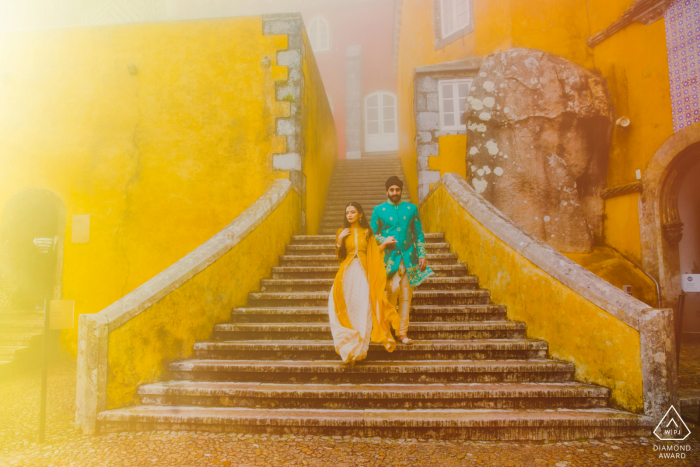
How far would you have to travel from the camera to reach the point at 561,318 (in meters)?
3.58

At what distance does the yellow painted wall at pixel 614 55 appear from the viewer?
686 cm

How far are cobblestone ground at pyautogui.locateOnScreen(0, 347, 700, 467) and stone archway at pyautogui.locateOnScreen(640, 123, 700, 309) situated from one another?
179 inches

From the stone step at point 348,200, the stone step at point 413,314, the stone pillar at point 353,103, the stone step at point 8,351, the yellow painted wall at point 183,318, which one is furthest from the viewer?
the stone pillar at point 353,103

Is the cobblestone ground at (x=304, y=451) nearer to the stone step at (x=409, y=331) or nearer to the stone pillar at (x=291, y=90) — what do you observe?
the stone step at (x=409, y=331)

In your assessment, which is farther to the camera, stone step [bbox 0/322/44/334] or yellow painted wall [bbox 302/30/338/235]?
yellow painted wall [bbox 302/30/338/235]

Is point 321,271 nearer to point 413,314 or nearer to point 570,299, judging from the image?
point 413,314

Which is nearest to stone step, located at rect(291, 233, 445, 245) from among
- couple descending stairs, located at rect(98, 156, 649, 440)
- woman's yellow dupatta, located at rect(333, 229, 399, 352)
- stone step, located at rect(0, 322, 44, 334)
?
couple descending stairs, located at rect(98, 156, 649, 440)

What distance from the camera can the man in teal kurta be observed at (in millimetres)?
3922

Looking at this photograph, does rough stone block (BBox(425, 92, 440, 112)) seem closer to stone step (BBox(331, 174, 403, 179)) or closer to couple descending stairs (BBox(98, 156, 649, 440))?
stone step (BBox(331, 174, 403, 179))

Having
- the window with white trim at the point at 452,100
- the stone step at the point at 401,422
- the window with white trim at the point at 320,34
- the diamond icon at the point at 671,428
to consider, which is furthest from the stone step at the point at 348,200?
the window with white trim at the point at 320,34

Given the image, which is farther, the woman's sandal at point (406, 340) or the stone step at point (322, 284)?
the stone step at point (322, 284)

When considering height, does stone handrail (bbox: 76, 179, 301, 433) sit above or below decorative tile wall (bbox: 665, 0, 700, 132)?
below

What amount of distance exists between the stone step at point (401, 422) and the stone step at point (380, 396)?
0.07 metres

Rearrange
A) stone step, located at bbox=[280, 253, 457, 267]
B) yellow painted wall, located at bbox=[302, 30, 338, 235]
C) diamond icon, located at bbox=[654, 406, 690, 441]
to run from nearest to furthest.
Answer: diamond icon, located at bbox=[654, 406, 690, 441], stone step, located at bbox=[280, 253, 457, 267], yellow painted wall, located at bbox=[302, 30, 338, 235]
